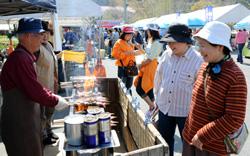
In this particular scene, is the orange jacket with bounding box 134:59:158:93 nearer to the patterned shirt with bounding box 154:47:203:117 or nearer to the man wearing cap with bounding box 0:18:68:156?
the patterned shirt with bounding box 154:47:203:117

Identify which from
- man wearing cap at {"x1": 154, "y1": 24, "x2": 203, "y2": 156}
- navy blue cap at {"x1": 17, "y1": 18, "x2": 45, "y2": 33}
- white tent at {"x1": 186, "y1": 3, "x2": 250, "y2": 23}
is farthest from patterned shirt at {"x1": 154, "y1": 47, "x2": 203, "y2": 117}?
white tent at {"x1": 186, "y1": 3, "x2": 250, "y2": 23}

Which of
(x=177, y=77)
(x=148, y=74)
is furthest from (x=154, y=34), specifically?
(x=177, y=77)

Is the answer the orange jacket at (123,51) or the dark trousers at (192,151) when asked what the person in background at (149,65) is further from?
the dark trousers at (192,151)

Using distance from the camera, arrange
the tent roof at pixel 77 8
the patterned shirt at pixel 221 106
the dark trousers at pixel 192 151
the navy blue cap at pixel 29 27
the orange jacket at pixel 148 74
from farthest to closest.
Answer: the tent roof at pixel 77 8 < the orange jacket at pixel 148 74 < the navy blue cap at pixel 29 27 < the dark trousers at pixel 192 151 < the patterned shirt at pixel 221 106

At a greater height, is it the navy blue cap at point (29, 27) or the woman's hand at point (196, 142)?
the navy blue cap at point (29, 27)

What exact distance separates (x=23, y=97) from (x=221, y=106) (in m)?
1.80

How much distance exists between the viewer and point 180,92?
3566 millimetres

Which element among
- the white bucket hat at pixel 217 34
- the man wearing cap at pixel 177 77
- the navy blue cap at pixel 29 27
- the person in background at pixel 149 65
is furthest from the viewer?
the person in background at pixel 149 65

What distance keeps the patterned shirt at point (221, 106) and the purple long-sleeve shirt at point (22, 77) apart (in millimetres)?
1439

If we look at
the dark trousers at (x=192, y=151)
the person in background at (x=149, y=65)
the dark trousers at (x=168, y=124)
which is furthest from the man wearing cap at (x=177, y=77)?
the person in background at (x=149, y=65)

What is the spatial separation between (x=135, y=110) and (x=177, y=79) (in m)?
0.66

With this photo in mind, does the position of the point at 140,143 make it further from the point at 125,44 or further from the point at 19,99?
the point at 125,44

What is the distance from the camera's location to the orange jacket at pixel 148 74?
5.61 meters

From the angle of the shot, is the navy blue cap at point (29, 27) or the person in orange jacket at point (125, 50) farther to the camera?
the person in orange jacket at point (125, 50)
